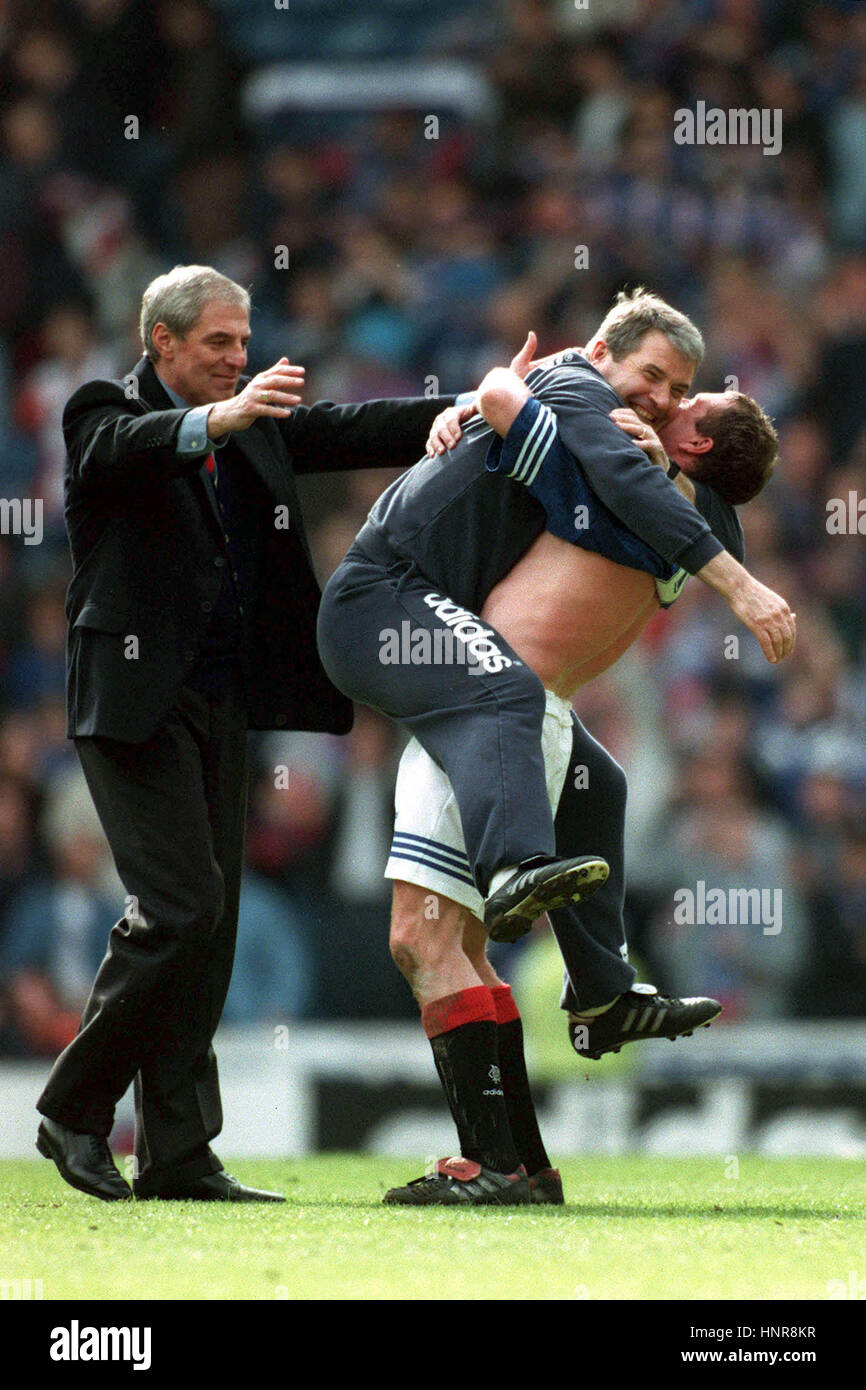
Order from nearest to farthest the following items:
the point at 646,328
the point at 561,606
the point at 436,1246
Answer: the point at 436,1246, the point at 561,606, the point at 646,328

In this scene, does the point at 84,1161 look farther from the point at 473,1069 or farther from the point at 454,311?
the point at 454,311

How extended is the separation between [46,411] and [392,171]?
90.6 inches

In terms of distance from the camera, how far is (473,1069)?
4230 mm

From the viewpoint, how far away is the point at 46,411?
32.7ft

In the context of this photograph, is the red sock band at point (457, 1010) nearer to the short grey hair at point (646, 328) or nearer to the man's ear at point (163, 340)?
the short grey hair at point (646, 328)

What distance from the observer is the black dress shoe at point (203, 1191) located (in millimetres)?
4473

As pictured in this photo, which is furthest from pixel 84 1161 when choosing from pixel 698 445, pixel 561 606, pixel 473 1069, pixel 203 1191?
pixel 698 445

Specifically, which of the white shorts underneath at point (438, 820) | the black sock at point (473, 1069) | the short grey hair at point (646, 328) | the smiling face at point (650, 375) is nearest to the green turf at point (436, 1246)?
the black sock at point (473, 1069)

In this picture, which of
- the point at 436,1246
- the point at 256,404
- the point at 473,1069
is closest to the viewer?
the point at 436,1246

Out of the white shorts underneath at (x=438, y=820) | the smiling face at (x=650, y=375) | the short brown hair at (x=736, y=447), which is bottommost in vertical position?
the white shorts underneath at (x=438, y=820)

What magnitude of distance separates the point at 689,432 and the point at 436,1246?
78.4 inches

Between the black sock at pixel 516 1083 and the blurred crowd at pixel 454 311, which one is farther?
the blurred crowd at pixel 454 311

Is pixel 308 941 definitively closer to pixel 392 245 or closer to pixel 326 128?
pixel 392 245

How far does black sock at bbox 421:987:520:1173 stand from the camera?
13.9 ft
